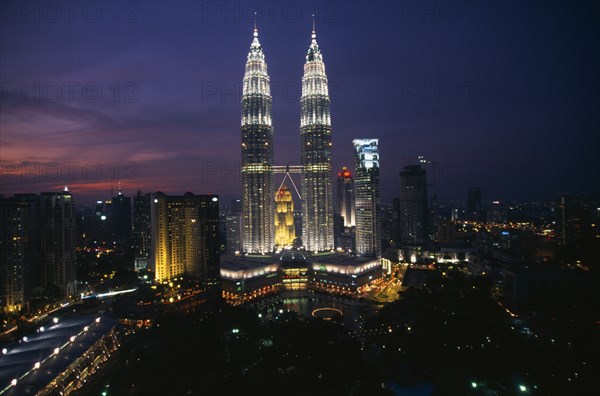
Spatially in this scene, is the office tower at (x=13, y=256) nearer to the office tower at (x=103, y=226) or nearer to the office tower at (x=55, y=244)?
the office tower at (x=55, y=244)

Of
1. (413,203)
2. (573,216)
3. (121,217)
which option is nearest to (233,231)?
(121,217)

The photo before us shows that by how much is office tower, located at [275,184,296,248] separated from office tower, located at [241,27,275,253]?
20.2ft

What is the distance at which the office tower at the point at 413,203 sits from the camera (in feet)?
133

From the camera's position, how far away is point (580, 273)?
17250 millimetres

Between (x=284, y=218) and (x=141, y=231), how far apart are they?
571 inches

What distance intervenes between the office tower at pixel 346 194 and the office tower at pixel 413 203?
7.85 meters

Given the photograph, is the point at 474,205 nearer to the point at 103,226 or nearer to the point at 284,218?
the point at 284,218

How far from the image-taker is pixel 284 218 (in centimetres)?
3672

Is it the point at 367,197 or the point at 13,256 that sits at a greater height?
the point at 367,197

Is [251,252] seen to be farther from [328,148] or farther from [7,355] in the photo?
[7,355]

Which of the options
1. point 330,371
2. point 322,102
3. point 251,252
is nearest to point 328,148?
point 322,102

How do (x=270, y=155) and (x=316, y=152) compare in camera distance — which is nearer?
(x=270, y=155)

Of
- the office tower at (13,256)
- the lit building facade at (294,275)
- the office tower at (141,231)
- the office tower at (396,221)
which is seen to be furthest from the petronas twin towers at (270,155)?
the office tower at (396,221)

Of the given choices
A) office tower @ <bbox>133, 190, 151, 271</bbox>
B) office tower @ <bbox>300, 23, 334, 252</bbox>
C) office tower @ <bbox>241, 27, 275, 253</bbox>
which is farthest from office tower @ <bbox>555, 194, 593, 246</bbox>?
office tower @ <bbox>133, 190, 151, 271</bbox>
